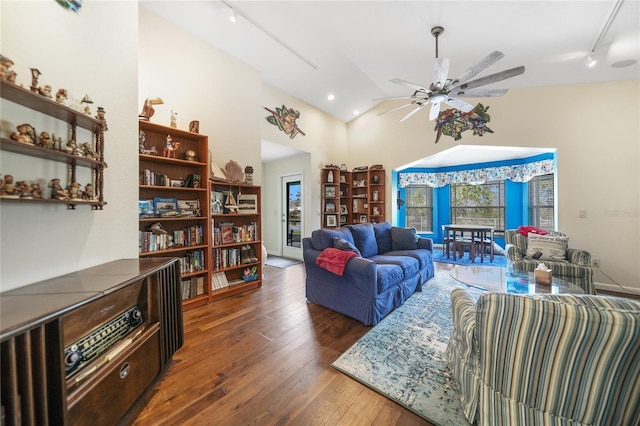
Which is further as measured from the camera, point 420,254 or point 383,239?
point 383,239

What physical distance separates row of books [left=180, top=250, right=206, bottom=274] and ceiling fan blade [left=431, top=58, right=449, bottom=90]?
3.45 m

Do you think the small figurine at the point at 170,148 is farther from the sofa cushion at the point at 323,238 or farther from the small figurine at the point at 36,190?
the sofa cushion at the point at 323,238

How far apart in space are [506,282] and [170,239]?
3755mm

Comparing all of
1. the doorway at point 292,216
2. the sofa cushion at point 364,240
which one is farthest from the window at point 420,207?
the sofa cushion at point 364,240

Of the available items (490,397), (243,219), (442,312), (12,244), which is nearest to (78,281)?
(12,244)

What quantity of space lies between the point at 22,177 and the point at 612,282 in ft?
20.9

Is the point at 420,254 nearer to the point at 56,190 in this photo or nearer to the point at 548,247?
the point at 548,247

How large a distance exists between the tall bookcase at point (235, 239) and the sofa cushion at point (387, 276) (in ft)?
6.54

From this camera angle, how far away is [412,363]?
1.88 metres

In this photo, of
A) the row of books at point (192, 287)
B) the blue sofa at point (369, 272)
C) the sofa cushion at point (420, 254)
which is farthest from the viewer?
the sofa cushion at point (420, 254)

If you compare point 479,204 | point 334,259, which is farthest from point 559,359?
point 479,204

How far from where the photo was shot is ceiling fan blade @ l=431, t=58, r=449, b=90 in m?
2.37

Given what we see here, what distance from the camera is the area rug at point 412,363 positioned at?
1.50m

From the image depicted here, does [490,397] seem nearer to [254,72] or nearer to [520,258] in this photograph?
[520,258]
